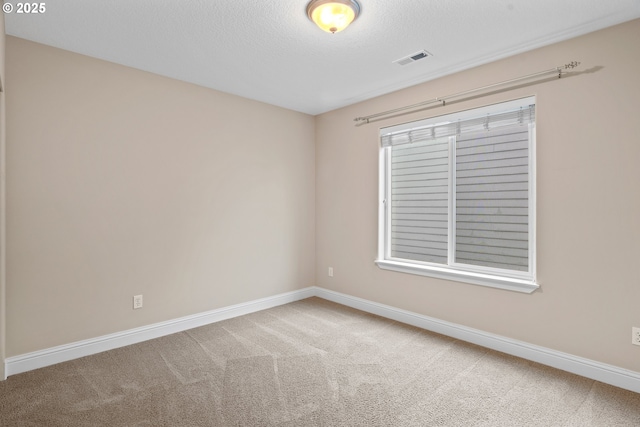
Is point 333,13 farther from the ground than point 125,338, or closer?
farther from the ground

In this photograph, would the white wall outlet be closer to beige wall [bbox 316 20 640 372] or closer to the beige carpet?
the beige carpet

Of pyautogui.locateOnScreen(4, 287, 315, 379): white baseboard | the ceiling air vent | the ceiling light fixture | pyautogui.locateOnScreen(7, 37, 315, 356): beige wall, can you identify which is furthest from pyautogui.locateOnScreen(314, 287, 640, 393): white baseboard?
the ceiling light fixture

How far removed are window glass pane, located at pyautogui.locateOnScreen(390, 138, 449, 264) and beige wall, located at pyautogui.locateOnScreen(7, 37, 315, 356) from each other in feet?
4.71

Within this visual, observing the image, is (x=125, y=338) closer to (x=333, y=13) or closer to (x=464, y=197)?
(x=333, y=13)

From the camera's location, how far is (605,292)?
7.95 ft

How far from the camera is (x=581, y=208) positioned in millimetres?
2523

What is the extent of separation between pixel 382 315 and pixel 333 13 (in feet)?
9.99

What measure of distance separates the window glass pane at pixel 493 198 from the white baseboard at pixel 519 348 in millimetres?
639

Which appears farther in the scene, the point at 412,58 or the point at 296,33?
the point at 412,58

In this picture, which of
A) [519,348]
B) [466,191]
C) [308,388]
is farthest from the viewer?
[466,191]

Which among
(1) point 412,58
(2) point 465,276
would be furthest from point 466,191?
(1) point 412,58

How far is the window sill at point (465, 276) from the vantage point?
9.17 ft

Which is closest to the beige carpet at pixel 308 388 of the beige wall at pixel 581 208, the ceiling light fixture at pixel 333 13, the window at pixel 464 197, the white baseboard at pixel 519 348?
the white baseboard at pixel 519 348

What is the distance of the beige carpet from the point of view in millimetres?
2012
